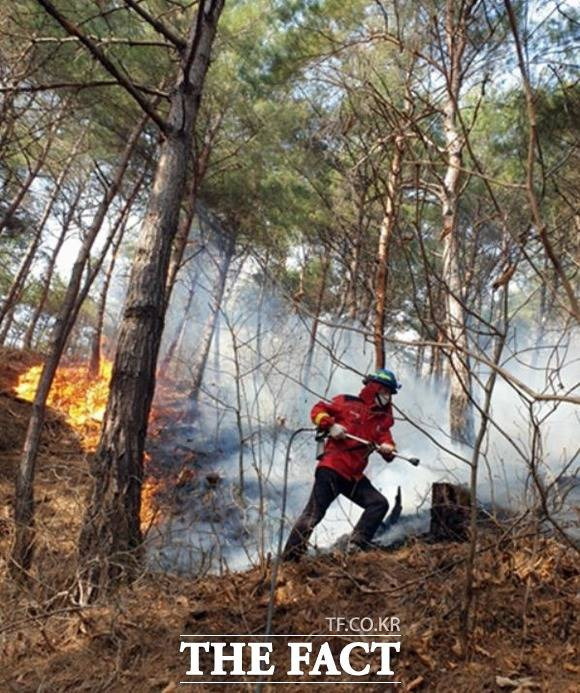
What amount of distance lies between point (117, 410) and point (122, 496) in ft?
2.16

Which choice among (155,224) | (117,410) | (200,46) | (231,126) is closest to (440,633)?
(117,410)

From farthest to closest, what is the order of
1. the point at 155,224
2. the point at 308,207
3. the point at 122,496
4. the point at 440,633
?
the point at 308,207 < the point at 155,224 < the point at 122,496 < the point at 440,633

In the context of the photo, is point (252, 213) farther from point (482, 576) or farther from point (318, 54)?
point (482, 576)

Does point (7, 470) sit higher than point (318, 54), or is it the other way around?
point (318, 54)

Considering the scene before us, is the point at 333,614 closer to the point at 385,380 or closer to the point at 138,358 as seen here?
the point at 385,380

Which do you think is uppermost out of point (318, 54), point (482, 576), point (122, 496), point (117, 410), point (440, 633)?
point (318, 54)

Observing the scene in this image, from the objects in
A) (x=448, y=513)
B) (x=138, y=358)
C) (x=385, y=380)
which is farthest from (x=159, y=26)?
(x=448, y=513)

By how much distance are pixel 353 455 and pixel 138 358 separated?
202cm

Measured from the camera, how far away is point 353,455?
4785 millimetres

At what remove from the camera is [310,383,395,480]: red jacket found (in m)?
4.75

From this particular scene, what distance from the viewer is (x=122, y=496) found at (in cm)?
402

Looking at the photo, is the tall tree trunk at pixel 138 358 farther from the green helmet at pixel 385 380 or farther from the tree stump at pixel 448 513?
the tree stump at pixel 448 513

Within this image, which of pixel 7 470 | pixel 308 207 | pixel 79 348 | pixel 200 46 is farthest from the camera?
pixel 79 348

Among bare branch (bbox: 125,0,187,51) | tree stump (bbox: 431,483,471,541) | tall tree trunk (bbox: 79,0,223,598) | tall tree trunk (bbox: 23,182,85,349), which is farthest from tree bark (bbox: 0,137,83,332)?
tree stump (bbox: 431,483,471,541)
